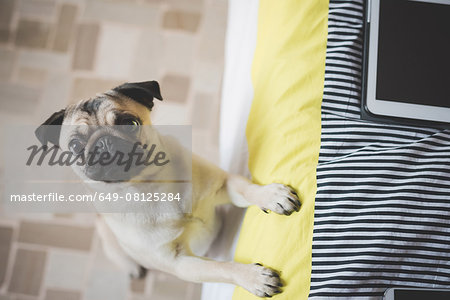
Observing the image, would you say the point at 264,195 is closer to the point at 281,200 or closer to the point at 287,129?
the point at 281,200

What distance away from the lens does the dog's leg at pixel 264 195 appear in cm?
104

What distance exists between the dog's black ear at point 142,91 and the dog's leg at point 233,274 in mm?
604

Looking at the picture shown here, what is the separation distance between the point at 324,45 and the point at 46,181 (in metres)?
1.63

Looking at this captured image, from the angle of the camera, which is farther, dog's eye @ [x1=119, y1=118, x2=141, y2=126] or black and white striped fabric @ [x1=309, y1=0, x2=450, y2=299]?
dog's eye @ [x1=119, y1=118, x2=141, y2=126]

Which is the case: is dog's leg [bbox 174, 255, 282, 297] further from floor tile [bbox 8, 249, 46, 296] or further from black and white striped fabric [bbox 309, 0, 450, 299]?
floor tile [bbox 8, 249, 46, 296]

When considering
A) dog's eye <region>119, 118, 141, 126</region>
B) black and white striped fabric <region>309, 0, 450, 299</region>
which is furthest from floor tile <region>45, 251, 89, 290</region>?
black and white striped fabric <region>309, 0, 450, 299</region>

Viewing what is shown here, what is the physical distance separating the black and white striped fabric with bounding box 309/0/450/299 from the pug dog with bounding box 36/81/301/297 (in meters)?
0.15

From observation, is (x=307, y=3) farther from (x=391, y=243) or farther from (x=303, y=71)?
(x=391, y=243)

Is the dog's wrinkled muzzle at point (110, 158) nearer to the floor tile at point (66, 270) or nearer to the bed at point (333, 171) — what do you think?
the bed at point (333, 171)

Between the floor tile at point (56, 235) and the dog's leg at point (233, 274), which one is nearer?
the dog's leg at point (233, 274)

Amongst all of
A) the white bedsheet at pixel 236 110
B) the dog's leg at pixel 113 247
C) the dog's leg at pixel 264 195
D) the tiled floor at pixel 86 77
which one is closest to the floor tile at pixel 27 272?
the tiled floor at pixel 86 77

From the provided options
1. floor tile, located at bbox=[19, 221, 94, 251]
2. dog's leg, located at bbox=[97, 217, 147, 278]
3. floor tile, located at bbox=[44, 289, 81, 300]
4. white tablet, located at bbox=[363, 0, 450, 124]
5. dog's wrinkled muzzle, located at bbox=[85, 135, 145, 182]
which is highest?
white tablet, located at bbox=[363, 0, 450, 124]

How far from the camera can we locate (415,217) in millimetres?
954

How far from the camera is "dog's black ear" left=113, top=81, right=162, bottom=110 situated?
117 centimetres
